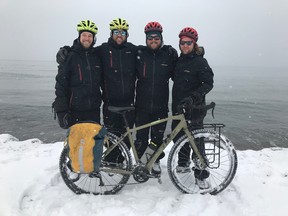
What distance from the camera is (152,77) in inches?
186

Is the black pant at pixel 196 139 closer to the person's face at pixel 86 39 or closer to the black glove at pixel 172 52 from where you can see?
the black glove at pixel 172 52

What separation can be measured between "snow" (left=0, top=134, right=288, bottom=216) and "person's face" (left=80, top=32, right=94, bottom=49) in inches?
97.1

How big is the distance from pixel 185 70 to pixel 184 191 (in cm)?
207

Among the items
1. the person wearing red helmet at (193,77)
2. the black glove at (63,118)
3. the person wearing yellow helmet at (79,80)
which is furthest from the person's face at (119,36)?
the black glove at (63,118)

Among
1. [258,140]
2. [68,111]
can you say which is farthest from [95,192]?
[258,140]

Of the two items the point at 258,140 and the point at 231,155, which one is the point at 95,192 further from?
the point at 258,140

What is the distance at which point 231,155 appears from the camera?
4.36m

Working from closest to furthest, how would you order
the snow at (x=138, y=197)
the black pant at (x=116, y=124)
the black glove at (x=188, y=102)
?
1. the snow at (x=138, y=197)
2. the black glove at (x=188, y=102)
3. the black pant at (x=116, y=124)

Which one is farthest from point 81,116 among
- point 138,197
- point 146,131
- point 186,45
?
point 186,45

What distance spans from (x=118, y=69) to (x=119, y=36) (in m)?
0.58

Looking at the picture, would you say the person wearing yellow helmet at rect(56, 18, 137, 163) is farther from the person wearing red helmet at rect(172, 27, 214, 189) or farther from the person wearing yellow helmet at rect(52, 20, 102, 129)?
the person wearing red helmet at rect(172, 27, 214, 189)

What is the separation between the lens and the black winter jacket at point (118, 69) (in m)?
4.71

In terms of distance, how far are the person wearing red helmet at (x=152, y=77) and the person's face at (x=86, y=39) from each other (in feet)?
2.97

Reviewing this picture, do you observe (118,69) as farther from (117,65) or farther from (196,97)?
(196,97)
